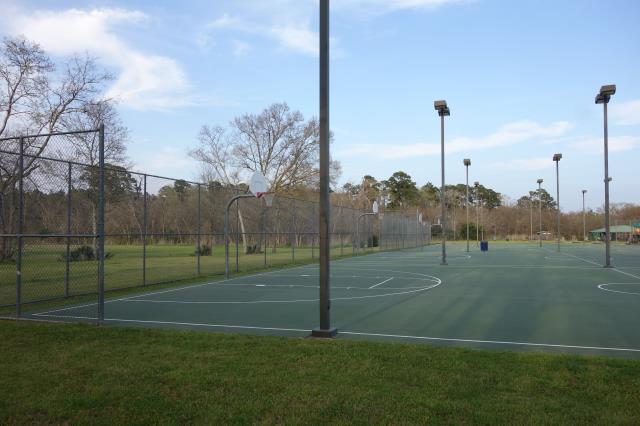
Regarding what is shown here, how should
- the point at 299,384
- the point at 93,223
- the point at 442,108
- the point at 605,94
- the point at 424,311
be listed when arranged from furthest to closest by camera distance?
the point at 442,108 < the point at 605,94 < the point at 93,223 < the point at 424,311 < the point at 299,384

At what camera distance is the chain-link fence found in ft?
36.4

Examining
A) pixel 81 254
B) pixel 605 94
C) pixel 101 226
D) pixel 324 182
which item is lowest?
pixel 81 254

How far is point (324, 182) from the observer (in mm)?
7109

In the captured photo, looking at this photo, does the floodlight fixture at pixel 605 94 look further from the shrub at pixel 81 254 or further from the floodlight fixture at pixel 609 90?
the shrub at pixel 81 254

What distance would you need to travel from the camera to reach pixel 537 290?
42.0ft

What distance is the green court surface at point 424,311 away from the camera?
7.26 meters

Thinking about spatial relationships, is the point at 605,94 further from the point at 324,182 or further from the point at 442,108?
the point at 324,182

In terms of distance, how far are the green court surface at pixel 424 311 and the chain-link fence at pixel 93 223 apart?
132 centimetres

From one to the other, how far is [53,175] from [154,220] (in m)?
5.42

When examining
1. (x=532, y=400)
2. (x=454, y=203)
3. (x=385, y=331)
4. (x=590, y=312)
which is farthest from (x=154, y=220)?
(x=454, y=203)

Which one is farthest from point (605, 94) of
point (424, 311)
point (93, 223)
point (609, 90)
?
point (93, 223)

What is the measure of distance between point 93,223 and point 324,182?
10.0 m

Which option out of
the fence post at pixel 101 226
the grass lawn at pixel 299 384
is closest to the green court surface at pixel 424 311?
the fence post at pixel 101 226

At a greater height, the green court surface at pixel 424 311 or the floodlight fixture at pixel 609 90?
the floodlight fixture at pixel 609 90
